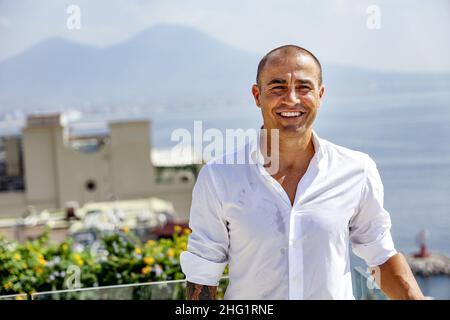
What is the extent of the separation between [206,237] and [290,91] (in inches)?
12.3

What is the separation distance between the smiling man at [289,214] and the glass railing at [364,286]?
2.68ft

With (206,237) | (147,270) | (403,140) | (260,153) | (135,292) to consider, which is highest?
(260,153)

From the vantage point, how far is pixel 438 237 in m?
15.5

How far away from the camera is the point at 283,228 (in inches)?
54.4

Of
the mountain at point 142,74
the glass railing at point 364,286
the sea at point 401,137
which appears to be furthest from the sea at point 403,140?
the glass railing at point 364,286

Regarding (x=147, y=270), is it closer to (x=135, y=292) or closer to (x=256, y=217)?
(x=135, y=292)

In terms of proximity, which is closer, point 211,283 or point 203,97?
point 211,283

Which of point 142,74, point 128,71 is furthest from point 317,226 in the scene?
point 142,74

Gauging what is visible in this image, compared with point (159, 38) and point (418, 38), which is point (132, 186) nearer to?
point (418, 38)

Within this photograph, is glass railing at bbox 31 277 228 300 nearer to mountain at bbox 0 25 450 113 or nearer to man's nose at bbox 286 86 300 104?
man's nose at bbox 286 86 300 104

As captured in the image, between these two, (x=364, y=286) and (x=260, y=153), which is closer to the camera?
(x=260, y=153)
